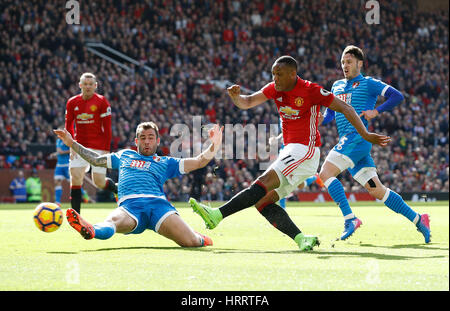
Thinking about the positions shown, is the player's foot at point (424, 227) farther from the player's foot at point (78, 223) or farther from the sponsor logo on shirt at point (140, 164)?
the player's foot at point (78, 223)

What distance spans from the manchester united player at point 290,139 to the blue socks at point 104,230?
981 mm

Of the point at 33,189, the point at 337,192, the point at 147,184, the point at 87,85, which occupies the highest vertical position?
the point at 87,85

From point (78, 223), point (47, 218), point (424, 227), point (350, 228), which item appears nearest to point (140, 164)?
point (47, 218)

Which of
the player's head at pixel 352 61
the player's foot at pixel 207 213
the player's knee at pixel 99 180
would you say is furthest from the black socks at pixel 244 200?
the player's knee at pixel 99 180

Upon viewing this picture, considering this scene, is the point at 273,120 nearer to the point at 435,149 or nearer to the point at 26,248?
the point at 435,149

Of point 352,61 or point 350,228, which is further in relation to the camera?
point 352,61

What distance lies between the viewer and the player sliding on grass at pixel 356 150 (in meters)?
8.62

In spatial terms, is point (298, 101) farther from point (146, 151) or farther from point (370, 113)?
point (146, 151)

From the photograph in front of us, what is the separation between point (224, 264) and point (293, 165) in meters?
1.62

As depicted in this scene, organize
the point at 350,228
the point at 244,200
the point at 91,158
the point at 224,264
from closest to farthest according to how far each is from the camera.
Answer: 1. the point at 224,264
2. the point at 244,200
3. the point at 91,158
4. the point at 350,228

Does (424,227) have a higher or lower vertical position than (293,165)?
lower

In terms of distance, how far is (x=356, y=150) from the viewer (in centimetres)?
867

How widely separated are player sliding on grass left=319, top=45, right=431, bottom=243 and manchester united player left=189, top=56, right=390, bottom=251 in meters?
1.49

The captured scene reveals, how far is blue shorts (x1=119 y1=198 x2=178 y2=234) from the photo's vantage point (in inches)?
281
